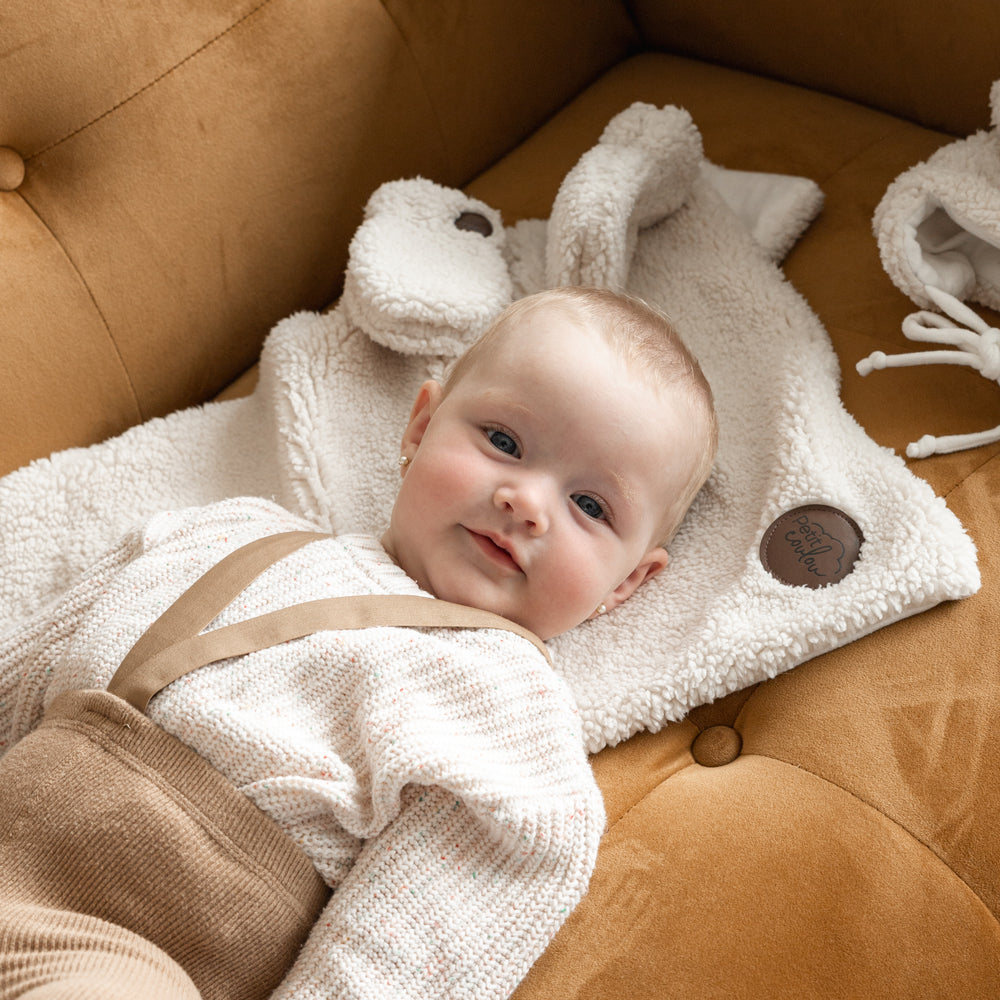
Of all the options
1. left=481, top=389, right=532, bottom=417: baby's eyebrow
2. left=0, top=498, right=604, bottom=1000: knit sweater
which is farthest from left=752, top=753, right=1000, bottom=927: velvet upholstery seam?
left=481, top=389, right=532, bottom=417: baby's eyebrow

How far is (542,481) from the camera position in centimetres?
96

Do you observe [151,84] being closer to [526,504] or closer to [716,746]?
[526,504]

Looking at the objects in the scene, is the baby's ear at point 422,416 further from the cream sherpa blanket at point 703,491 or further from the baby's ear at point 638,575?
the baby's ear at point 638,575

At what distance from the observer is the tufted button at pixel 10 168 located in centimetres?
110

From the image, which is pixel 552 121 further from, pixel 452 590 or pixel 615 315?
pixel 452 590

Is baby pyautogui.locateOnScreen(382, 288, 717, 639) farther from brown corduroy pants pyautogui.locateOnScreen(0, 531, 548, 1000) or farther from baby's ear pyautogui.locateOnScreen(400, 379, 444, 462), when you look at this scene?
brown corduroy pants pyautogui.locateOnScreen(0, 531, 548, 1000)

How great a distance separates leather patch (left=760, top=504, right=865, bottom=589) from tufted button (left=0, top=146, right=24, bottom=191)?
0.90m

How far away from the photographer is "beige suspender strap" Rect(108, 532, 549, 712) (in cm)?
85

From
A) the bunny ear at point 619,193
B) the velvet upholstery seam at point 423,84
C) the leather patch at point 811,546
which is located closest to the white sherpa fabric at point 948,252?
the leather patch at point 811,546

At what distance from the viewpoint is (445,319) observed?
1.18 m

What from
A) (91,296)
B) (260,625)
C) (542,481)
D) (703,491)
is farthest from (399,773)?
(91,296)

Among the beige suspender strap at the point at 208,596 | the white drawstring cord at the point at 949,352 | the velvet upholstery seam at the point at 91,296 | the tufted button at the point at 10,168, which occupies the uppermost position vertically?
the tufted button at the point at 10,168

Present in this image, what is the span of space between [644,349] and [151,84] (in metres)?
0.64

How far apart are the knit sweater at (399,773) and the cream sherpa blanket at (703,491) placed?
0.44ft
